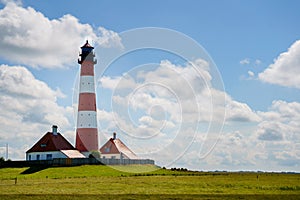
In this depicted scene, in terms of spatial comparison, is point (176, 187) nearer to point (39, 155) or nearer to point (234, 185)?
point (234, 185)

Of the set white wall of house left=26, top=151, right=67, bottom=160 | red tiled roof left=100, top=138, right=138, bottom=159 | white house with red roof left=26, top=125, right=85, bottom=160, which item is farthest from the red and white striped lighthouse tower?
red tiled roof left=100, top=138, right=138, bottom=159

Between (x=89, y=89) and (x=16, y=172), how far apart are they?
65.2 ft

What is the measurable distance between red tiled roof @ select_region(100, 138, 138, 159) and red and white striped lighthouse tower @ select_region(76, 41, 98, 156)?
9.16 meters

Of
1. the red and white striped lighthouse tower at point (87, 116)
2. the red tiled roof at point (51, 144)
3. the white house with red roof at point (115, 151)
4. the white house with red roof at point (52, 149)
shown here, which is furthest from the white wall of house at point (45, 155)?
the white house with red roof at point (115, 151)

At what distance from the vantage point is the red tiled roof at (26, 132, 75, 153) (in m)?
82.1

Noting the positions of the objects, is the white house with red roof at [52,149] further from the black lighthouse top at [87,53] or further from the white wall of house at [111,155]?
the black lighthouse top at [87,53]

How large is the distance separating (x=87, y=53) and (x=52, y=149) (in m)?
18.3

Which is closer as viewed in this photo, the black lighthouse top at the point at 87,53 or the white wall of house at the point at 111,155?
the black lighthouse top at the point at 87,53

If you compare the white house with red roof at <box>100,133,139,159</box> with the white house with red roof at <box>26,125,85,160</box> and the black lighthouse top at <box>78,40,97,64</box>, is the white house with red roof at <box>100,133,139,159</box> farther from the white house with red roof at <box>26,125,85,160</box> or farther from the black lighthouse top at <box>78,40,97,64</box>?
the black lighthouse top at <box>78,40,97,64</box>

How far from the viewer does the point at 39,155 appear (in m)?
83.2

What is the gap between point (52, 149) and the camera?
81.8 metres

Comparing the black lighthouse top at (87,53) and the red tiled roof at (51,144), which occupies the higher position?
the black lighthouse top at (87,53)

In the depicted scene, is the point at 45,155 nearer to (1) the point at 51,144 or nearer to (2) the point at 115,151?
(1) the point at 51,144

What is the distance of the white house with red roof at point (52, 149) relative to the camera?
80.6 m
